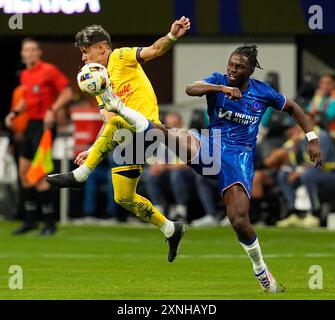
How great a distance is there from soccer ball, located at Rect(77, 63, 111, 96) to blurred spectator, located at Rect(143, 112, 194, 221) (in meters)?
9.61

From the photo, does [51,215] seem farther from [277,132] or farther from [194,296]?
[194,296]

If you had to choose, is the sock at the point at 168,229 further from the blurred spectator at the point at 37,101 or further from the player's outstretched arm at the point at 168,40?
the blurred spectator at the point at 37,101

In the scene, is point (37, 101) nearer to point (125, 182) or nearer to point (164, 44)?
point (125, 182)

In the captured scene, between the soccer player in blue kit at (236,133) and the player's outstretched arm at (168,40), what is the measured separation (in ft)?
1.83

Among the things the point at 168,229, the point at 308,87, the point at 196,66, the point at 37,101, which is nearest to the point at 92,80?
the point at 168,229

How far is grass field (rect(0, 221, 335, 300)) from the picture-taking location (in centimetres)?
1169

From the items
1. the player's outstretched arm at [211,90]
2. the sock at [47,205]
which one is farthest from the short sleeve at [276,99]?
the sock at [47,205]

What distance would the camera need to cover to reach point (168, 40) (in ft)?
40.1

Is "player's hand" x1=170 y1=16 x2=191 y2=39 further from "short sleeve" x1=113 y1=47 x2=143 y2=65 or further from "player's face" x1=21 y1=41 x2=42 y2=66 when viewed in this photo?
"player's face" x1=21 y1=41 x2=42 y2=66

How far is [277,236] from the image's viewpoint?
19.2 m

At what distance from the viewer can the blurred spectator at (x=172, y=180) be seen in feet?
71.0

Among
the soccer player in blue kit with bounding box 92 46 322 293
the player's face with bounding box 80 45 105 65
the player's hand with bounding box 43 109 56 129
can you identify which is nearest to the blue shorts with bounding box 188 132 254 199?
the soccer player in blue kit with bounding box 92 46 322 293
